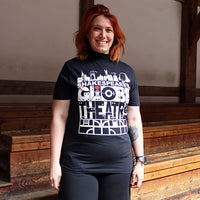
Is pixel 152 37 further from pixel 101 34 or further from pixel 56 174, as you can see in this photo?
pixel 56 174

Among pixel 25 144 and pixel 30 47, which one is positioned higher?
pixel 30 47

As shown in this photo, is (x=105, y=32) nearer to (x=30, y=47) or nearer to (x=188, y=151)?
(x=188, y=151)

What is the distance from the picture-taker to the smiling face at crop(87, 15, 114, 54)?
4.12 ft

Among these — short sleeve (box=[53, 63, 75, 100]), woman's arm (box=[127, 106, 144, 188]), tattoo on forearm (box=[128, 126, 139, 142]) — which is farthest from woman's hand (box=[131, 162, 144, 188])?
short sleeve (box=[53, 63, 75, 100])

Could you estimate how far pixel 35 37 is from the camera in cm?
400

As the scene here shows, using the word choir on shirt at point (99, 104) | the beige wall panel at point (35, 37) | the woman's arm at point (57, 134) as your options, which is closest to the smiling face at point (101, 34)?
the word choir on shirt at point (99, 104)

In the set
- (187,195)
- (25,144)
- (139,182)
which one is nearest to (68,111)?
(139,182)

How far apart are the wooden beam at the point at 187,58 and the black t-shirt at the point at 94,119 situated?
4.88 m

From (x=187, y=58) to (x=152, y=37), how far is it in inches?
35.1

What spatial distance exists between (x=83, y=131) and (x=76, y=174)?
0.53ft

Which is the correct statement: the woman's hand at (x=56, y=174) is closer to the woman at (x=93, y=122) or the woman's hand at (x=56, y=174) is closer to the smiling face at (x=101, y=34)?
the woman at (x=93, y=122)

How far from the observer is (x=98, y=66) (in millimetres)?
1260

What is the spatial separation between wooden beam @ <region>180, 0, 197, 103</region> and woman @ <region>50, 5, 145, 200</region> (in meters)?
4.84

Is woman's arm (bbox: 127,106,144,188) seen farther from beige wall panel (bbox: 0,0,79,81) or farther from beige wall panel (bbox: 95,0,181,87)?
beige wall panel (bbox: 95,0,181,87)
